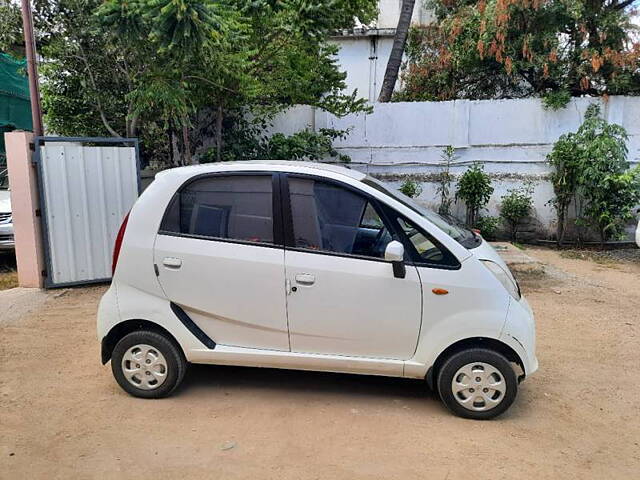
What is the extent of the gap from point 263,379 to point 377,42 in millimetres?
12873

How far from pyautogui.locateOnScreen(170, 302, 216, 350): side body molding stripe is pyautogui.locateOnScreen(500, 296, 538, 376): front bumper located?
2.09 meters

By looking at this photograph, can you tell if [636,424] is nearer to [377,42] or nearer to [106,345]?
[106,345]

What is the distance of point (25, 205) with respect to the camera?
21.4 feet

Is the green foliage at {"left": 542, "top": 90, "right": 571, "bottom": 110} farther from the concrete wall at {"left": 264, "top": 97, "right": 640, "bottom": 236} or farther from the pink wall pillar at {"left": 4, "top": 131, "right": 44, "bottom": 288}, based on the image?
the pink wall pillar at {"left": 4, "top": 131, "right": 44, "bottom": 288}

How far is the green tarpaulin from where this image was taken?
13.1 metres

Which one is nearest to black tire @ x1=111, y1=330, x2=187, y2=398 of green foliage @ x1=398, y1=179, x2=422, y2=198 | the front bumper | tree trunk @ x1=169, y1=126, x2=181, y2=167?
the front bumper

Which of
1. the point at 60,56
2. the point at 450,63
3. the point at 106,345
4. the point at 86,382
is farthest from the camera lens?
the point at 450,63

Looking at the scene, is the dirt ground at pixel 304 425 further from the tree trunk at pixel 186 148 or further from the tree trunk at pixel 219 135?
the tree trunk at pixel 219 135

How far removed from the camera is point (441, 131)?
10.3 metres

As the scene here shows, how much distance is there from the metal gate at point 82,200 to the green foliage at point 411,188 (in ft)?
17.1

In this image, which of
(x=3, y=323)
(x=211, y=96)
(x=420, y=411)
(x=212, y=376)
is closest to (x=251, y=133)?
(x=211, y=96)

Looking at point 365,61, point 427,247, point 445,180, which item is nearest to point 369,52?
point 365,61

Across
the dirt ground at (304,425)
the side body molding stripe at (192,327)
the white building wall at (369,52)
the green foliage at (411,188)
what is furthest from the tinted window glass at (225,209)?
the white building wall at (369,52)

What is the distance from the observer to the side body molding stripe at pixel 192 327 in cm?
372
